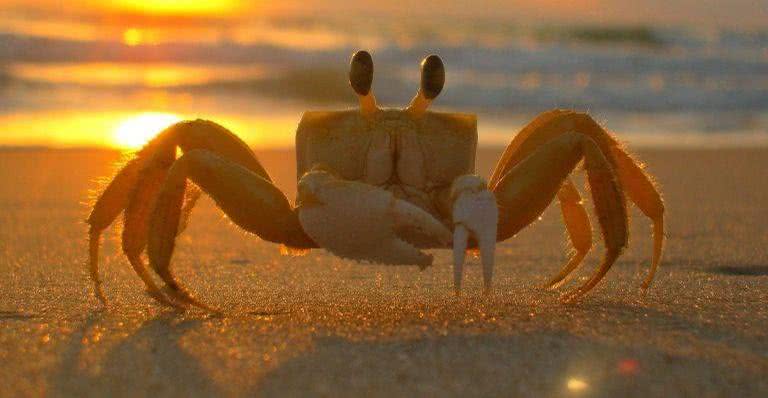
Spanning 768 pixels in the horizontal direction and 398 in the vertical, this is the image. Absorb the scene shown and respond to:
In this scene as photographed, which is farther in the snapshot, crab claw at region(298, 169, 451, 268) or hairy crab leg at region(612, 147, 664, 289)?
hairy crab leg at region(612, 147, 664, 289)

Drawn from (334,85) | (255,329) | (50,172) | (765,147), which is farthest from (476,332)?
(334,85)

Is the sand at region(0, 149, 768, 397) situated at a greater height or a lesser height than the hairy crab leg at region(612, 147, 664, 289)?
lesser

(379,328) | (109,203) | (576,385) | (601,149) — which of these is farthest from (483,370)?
(109,203)

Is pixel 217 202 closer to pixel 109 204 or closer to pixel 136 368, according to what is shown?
pixel 109 204


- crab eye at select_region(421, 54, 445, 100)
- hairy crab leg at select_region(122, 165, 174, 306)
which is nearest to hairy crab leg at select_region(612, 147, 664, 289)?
crab eye at select_region(421, 54, 445, 100)

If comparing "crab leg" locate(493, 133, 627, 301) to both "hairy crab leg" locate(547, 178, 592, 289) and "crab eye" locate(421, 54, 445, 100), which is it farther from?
"hairy crab leg" locate(547, 178, 592, 289)

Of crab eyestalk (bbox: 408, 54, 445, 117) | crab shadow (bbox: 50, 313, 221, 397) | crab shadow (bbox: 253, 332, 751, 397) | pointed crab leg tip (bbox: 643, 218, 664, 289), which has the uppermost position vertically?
crab eyestalk (bbox: 408, 54, 445, 117)

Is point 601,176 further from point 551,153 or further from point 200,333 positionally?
point 200,333

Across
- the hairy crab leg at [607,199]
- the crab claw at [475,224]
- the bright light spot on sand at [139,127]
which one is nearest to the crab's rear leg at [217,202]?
the crab claw at [475,224]

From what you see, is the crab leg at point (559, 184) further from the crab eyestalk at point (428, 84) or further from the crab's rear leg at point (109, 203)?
the crab's rear leg at point (109, 203)
